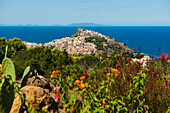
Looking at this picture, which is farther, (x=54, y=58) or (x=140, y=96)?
(x=54, y=58)

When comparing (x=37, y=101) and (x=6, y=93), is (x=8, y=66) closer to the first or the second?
(x=6, y=93)

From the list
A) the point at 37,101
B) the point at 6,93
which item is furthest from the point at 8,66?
the point at 37,101

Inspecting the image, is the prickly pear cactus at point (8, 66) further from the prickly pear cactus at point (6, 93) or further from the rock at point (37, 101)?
the rock at point (37, 101)

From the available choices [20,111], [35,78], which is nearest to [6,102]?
[20,111]

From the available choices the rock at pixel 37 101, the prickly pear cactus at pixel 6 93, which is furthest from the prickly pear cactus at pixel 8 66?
the rock at pixel 37 101

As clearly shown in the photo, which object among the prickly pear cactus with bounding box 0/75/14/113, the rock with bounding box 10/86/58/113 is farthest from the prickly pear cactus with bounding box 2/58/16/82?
the rock with bounding box 10/86/58/113

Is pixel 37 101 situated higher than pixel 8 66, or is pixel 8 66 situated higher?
pixel 8 66

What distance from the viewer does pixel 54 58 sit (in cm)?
1102

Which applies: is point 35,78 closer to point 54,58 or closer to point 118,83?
point 118,83

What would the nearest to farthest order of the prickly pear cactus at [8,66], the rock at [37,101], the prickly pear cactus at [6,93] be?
the prickly pear cactus at [6,93] → the prickly pear cactus at [8,66] → the rock at [37,101]

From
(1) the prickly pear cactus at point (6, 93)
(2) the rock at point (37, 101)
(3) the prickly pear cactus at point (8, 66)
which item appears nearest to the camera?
(1) the prickly pear cactus at point (6, 93)

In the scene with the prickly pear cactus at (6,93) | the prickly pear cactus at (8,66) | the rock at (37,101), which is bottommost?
the rock at (37,101)

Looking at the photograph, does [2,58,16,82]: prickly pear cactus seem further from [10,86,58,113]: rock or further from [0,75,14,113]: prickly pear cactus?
[10,86,58,113]: rock

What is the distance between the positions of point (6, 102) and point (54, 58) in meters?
8.76
